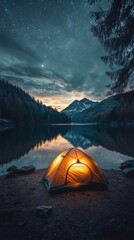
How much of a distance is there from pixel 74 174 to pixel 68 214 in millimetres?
2371

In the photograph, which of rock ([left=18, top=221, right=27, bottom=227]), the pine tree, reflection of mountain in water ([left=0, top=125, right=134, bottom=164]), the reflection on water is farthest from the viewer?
reflection of mountain in water ([left=0, top=125, right=134, bottom=164])

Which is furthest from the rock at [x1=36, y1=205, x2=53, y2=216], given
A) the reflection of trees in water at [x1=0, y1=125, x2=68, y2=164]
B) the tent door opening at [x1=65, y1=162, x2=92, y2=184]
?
the reflection of trees in water at [x1=0, y1=125, x2=68, y2=164]

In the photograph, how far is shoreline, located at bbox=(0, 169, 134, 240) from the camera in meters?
4.69

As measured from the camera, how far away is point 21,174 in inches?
443

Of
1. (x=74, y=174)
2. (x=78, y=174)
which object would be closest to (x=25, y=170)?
(x=74, y=174)

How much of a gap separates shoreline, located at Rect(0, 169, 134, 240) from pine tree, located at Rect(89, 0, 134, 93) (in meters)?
6.33

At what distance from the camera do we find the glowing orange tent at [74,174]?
7844mm

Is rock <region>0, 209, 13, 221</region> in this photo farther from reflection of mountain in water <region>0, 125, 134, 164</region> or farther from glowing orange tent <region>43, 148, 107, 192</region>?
reflection of mountain in water <region>0, 125, 134, 164</region>

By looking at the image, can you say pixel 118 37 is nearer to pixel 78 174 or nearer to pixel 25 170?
pixel 78 174

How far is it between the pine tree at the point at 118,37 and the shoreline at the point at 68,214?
249 inches

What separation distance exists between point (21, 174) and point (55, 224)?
22.2ft

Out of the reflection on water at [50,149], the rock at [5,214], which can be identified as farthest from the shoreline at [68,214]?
the reflection on water at [50,149]

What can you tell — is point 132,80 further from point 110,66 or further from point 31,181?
point 31,181

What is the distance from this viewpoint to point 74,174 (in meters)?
8.04
